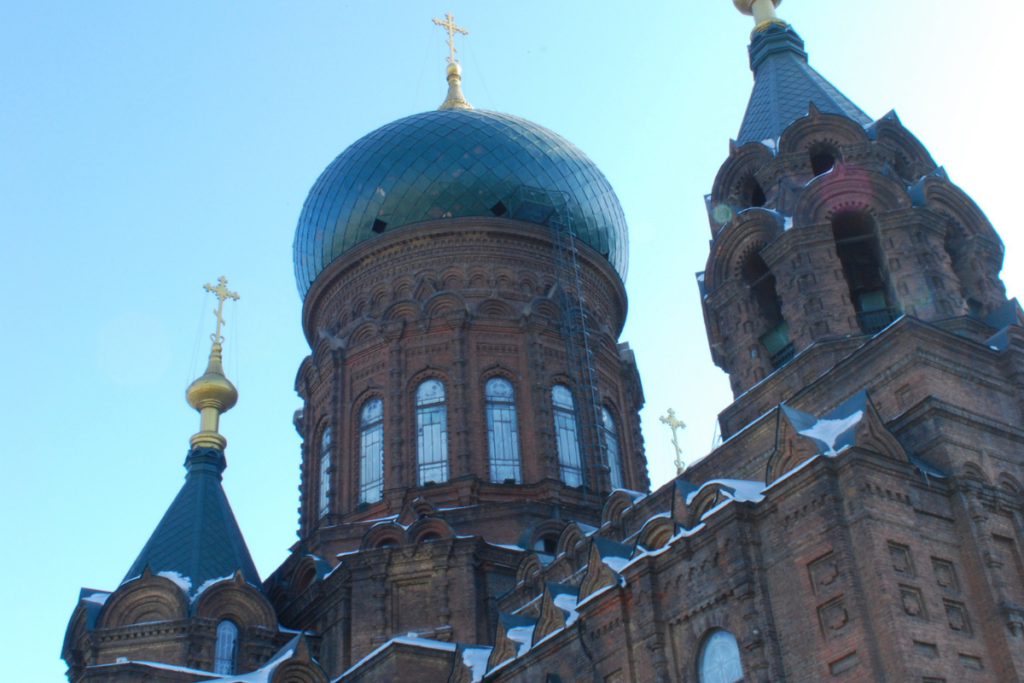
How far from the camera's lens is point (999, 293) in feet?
42.6

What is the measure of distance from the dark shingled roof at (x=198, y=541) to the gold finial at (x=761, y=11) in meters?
9.81

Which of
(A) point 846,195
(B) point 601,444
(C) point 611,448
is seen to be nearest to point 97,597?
(B) point 601,444

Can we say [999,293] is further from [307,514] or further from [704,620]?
[307,514]

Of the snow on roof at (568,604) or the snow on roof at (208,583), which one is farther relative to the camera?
the snow on roof at (208,583)

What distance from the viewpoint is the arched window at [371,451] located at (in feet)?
54.5

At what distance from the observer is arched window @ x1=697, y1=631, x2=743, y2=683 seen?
955cm

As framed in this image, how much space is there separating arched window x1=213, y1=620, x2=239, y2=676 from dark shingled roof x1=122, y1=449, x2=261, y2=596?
60cm

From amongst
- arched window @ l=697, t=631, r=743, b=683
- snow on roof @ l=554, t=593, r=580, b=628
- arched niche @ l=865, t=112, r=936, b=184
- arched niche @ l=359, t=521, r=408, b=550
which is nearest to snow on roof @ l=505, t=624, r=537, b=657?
snow on roof @ l=554, t=593, r=580, b=628

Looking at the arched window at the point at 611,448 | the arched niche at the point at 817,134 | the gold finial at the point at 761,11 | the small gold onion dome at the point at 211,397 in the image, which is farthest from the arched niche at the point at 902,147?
the small gold onion dome at the point at 211,397

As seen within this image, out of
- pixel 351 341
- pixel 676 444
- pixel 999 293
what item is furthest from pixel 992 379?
pixel 351 341

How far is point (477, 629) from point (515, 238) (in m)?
6.69

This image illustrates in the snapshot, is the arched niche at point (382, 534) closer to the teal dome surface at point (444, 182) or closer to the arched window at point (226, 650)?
the arched window at point (226, 650)

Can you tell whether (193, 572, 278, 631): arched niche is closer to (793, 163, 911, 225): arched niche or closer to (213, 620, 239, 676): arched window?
(213, 620, 239, 676): arched window

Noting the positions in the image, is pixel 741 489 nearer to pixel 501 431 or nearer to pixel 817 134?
pixel 817 134
